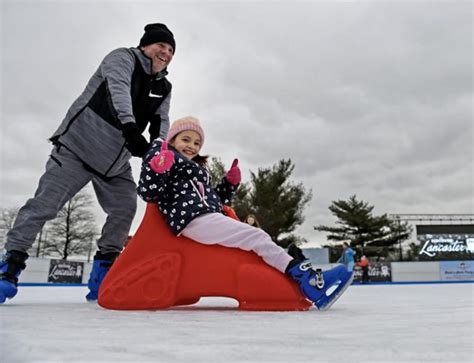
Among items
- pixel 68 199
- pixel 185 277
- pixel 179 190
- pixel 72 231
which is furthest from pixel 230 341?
pixel 72 231

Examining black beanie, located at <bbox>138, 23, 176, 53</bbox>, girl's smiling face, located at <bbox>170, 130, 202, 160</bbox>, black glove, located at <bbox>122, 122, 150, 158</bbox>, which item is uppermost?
black beanie, located at <bbox>138, 23, 176, 53</bbox>

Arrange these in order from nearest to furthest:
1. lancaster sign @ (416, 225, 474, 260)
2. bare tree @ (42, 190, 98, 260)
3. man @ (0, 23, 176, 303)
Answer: man @ (0, 23, 176, 303) → lancaster sign @ (416, 225, 474, 260) → bare tree @ (42, 190, 98, 260)

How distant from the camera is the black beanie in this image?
1.77 metres

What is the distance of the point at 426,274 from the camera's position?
12523mm

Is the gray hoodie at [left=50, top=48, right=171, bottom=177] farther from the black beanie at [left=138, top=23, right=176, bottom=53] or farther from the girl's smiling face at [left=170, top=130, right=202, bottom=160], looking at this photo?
the girl's smiling face at [left=170, top=130, right=202, bottom=160]

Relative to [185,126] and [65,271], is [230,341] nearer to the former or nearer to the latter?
[185,126]

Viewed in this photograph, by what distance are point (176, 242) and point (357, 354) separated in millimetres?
978

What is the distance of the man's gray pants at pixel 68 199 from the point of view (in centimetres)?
154

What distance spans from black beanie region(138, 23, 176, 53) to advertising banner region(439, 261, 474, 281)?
13160 mm

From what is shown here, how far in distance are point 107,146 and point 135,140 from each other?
29 cm

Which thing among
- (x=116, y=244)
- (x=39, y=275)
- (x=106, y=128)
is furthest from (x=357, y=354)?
(x=39, y=275)

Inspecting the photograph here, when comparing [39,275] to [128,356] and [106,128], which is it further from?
→ [128,356]

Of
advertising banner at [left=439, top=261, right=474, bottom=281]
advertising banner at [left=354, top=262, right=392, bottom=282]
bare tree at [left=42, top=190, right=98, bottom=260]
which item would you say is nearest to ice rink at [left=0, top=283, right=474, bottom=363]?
advertising banner at [left=354, top=262, right=392, bottom=282]

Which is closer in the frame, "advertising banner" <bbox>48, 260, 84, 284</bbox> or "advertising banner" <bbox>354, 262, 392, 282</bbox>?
"advertising banner" <bbox>48, 260, 84, 284</bbox>
